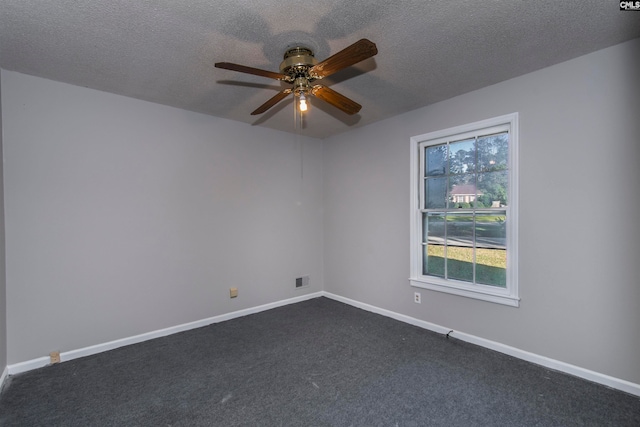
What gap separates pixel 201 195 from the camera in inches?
135

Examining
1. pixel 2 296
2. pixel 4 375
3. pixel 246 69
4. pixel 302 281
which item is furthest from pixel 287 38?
pixel 4 375

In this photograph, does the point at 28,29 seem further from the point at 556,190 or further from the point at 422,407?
the point at 556,190

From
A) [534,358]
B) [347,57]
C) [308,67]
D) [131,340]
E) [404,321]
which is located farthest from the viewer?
A: [404,321]

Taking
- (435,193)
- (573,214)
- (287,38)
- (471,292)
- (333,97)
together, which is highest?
(287,38)

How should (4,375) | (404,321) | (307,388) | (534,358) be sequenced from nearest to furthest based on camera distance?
(307,388) → (4,375) → (534,358) → (404,321)

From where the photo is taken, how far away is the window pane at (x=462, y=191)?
9.93 ft

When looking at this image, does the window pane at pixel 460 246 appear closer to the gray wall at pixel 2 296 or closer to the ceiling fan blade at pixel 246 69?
the ceiling fan blade at pixel 246 69

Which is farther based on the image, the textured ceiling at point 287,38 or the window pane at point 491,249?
the window pane at point 491,249

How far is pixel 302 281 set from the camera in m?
4.37

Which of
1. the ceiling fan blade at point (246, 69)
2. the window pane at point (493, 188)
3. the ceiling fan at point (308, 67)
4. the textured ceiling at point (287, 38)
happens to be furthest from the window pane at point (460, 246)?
the ceiling fan blade at point (246, 69)

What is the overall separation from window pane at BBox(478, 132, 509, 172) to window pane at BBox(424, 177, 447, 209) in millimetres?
435

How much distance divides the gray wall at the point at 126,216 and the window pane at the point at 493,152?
2486 millimetres

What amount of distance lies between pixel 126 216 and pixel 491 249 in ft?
11.9

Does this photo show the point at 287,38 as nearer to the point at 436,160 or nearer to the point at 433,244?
the point at 436,160
